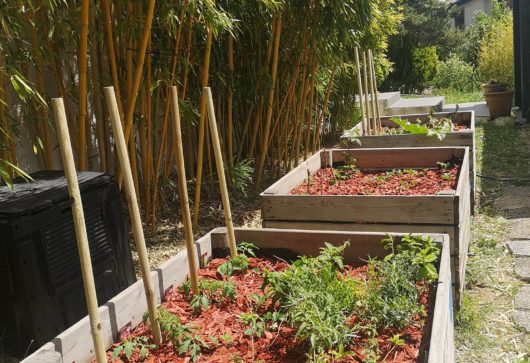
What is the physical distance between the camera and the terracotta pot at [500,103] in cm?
871

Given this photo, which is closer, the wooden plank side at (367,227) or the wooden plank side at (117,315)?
the wooden plank side at (117,315)

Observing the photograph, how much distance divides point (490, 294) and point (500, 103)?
22.1ft

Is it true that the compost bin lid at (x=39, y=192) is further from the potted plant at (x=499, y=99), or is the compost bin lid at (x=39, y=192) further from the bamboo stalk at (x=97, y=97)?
the potted plant at (x=499, y=99)

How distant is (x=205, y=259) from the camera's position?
2258mm

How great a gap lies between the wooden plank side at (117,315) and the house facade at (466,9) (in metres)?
24.2

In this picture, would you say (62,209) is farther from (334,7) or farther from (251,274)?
(334,7)

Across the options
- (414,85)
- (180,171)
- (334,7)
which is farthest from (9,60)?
(414,85)

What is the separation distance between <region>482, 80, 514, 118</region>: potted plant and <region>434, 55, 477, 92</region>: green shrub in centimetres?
626

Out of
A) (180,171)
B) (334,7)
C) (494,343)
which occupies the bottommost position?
(494,343)

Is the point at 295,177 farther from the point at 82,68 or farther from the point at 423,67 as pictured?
the point at 423,67

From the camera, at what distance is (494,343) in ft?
7.70

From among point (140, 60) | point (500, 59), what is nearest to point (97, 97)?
point (140, 60)

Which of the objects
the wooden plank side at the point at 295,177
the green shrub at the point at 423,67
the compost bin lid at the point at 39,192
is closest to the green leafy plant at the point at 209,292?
the compost bin lid at the point at 39,192

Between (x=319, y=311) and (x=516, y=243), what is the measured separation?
2.33 m
